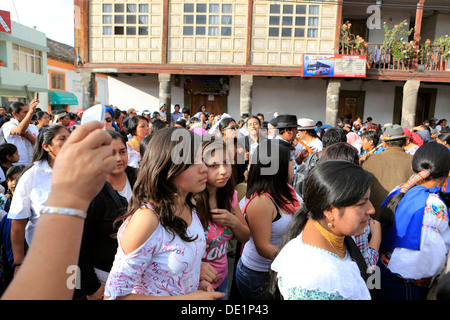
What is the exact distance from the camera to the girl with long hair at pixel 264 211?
2.02 metres

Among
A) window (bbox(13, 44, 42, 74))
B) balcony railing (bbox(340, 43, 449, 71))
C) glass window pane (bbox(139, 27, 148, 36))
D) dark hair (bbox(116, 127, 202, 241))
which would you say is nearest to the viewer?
dark hair (bbox(116, 127, 202, 241))

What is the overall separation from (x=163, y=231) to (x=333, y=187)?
2.59ft

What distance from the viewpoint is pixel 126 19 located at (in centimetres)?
1240

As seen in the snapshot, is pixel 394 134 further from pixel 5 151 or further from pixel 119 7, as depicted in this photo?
pixel 119 7

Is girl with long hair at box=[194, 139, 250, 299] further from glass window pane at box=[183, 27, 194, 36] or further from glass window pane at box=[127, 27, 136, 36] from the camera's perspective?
glass window pane at box=[127, 27, 136, 36]

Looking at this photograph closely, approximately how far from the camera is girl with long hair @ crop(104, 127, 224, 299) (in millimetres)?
1295

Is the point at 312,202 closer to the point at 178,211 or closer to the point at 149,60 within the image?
the point at 178,211

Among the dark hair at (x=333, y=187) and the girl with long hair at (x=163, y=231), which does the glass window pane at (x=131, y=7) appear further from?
the dark hair at (x=333, y=187)

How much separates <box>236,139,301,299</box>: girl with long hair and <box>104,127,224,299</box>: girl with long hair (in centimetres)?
54

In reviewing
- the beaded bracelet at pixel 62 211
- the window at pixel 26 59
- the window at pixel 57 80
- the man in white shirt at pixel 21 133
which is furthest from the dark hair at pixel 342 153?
the window at pixel 57 80

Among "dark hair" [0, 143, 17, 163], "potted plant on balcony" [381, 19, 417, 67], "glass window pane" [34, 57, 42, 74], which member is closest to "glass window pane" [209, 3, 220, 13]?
"potted plant on balcony" [381, 19, 417, 67]

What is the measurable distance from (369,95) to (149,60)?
10470 millimetres

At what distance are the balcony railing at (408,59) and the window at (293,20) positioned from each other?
1.56 metres

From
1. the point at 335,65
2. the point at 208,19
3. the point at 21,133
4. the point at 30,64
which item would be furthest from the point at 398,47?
the point at 30,64
